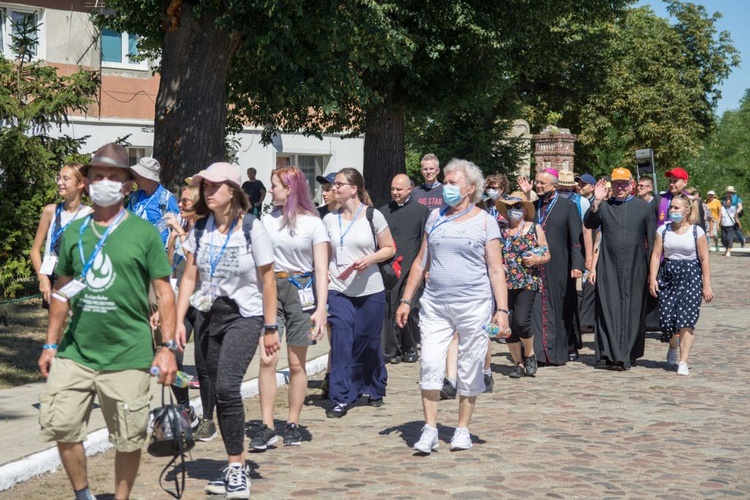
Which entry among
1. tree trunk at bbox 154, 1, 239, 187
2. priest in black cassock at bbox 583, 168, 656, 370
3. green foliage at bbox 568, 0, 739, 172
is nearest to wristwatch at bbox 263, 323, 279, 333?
priest in black cassock at bbox 583, 168, 656, 370

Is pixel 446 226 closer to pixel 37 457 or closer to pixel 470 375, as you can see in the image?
pixel 470 375

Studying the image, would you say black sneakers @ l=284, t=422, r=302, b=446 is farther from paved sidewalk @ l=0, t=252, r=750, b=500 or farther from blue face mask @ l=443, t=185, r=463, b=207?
blue face mask @ l=443, t=185, r=463, b=207

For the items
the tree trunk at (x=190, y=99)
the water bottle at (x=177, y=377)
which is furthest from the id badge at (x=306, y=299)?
the tree trunk at (x=190, y=99)

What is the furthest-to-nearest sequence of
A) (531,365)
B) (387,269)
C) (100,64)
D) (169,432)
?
(100,64)
(531,365)
(387,269)
(169,432)

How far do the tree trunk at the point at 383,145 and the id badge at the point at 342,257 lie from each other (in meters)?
13.2

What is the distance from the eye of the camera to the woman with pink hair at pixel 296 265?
8.16 meters

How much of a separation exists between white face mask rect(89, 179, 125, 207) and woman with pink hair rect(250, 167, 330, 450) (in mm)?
2371

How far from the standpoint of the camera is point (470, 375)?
787 centimetres

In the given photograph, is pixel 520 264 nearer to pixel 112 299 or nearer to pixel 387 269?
pixel 387 269

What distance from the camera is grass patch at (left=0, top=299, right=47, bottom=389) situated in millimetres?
10492

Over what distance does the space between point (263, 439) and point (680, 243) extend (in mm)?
5718

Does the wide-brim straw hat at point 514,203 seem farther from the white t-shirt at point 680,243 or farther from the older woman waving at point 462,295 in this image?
the older woman waving at point 462,295

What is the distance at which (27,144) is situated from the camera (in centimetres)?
1691

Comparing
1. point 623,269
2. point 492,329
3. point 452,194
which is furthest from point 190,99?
point 492,329
